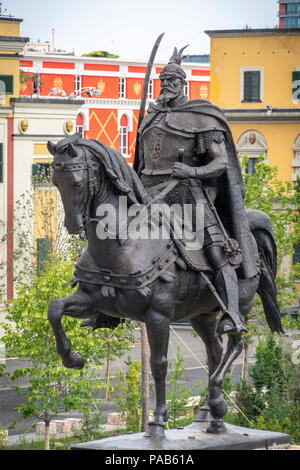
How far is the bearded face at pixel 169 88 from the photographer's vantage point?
41.5 feet

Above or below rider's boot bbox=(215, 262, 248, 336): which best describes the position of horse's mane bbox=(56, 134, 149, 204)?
above

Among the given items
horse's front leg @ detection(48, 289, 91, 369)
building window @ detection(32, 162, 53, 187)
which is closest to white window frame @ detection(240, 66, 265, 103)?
building window @ detection(32, 162, 53, 187)

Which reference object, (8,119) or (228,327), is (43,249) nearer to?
(8,119)

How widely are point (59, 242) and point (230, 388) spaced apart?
13.2 meters

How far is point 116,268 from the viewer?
11.7 m

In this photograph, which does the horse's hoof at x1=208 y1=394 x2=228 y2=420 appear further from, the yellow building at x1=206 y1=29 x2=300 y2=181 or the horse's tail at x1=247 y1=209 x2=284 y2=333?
the yellow building at x1=206 y1=29 x2=300 y2=181

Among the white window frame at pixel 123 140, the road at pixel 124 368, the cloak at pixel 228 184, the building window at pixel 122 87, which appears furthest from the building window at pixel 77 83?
the cloak at pixel 228 184

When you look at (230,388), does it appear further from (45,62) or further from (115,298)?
(45,62)

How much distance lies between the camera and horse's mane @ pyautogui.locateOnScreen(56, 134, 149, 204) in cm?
1145

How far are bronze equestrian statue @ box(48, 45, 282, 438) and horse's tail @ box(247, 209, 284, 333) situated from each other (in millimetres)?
15

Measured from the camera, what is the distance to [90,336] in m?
23.2

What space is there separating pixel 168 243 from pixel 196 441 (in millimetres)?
2257

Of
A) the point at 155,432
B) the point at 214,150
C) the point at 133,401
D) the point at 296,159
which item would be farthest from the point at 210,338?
the point at 296,159

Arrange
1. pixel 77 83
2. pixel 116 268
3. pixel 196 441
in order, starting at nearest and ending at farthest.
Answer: pixel 116 268
pixel 196 441
pixel 77 83
